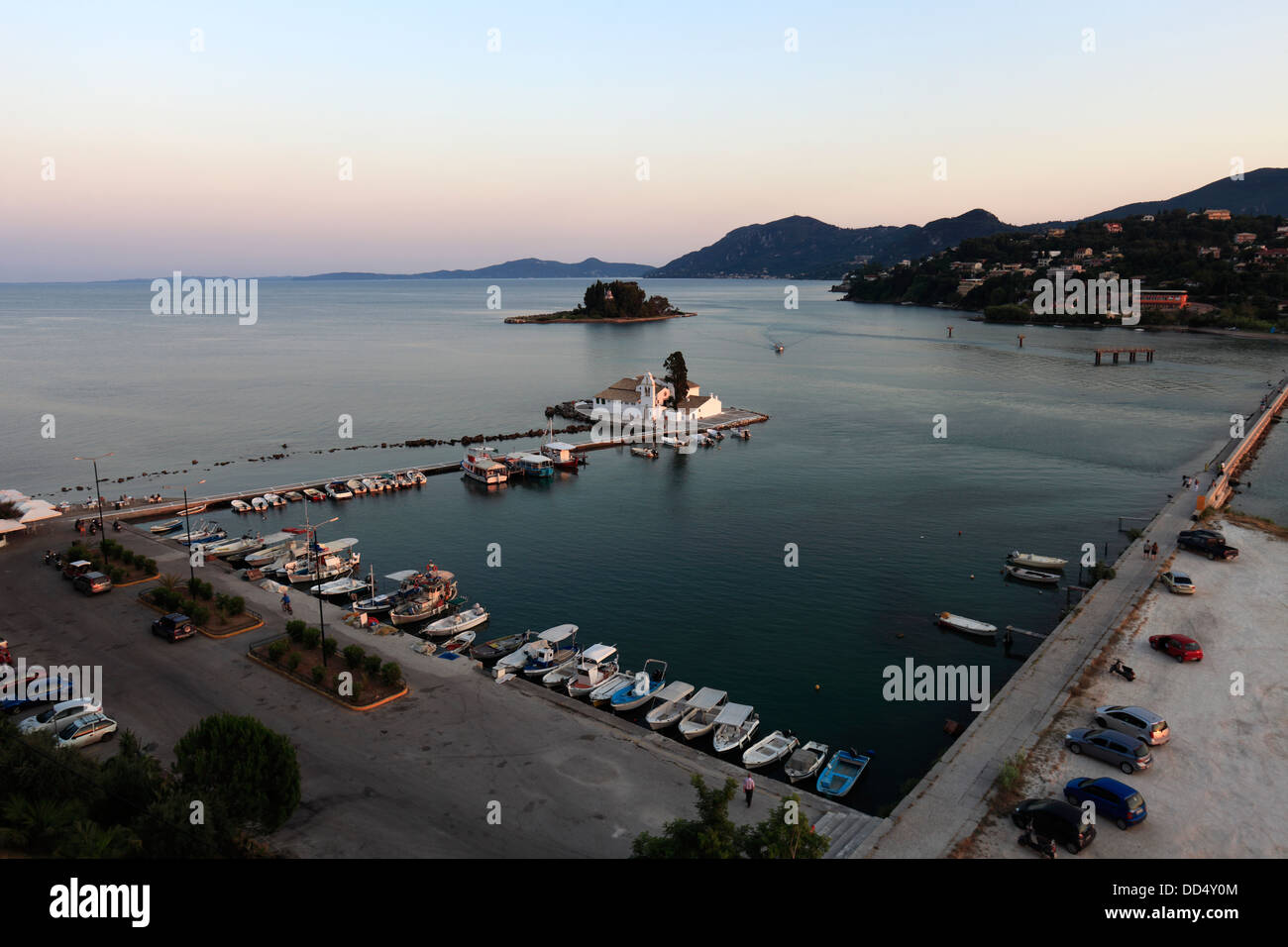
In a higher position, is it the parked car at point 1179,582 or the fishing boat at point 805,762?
the parked car at point 1179,582

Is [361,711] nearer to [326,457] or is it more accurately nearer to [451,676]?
[451,676]

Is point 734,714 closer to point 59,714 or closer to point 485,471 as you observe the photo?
point 59,714

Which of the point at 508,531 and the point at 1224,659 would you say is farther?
the point at 508,531

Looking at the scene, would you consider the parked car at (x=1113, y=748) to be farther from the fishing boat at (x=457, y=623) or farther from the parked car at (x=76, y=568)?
the parked car at (x=76, y=568)

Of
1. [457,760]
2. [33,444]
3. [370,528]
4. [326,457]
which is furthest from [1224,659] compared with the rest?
[33,444]

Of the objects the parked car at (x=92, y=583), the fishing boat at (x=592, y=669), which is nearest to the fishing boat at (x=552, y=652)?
the fishing boat at (x=592, y=669)

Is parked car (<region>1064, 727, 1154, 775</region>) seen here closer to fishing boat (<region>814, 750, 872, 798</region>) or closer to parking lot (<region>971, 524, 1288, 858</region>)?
parking lot (<region>971, 524, 1288, 858</region>)
